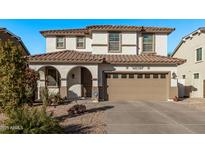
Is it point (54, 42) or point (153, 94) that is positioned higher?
point (54, 42)

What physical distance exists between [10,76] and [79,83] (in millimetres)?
10671

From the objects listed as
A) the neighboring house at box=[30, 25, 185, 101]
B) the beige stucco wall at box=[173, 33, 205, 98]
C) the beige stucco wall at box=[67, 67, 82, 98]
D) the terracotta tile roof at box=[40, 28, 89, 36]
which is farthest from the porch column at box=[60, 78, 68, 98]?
the beige stucco wall at box=[173, 33, 205, 98]

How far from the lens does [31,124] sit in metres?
A: 7.86

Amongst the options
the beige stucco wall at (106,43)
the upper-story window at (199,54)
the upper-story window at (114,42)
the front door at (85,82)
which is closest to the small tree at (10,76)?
the front door at (85,82)

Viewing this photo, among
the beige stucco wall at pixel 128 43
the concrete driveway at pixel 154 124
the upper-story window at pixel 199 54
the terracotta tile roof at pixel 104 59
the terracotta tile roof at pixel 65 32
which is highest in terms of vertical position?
the terracotta tile roof at pixel 65 32

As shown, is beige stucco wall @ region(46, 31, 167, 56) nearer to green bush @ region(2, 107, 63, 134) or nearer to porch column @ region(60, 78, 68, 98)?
porch column @ region(60, 78, 68, 98)

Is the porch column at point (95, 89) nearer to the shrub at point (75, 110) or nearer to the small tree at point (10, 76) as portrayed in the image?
the shrub at point (75, 110)

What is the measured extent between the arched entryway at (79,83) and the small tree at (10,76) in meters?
9.82

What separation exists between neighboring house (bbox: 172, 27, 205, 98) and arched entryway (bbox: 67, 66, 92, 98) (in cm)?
1042

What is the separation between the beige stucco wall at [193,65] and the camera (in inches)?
905

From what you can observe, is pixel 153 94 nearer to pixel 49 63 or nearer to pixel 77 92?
pixel 77 92

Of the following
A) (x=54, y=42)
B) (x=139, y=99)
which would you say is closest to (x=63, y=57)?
(x=54, y=42)

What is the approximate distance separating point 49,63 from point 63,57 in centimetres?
134

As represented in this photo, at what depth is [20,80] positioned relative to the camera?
1016 centimetres
